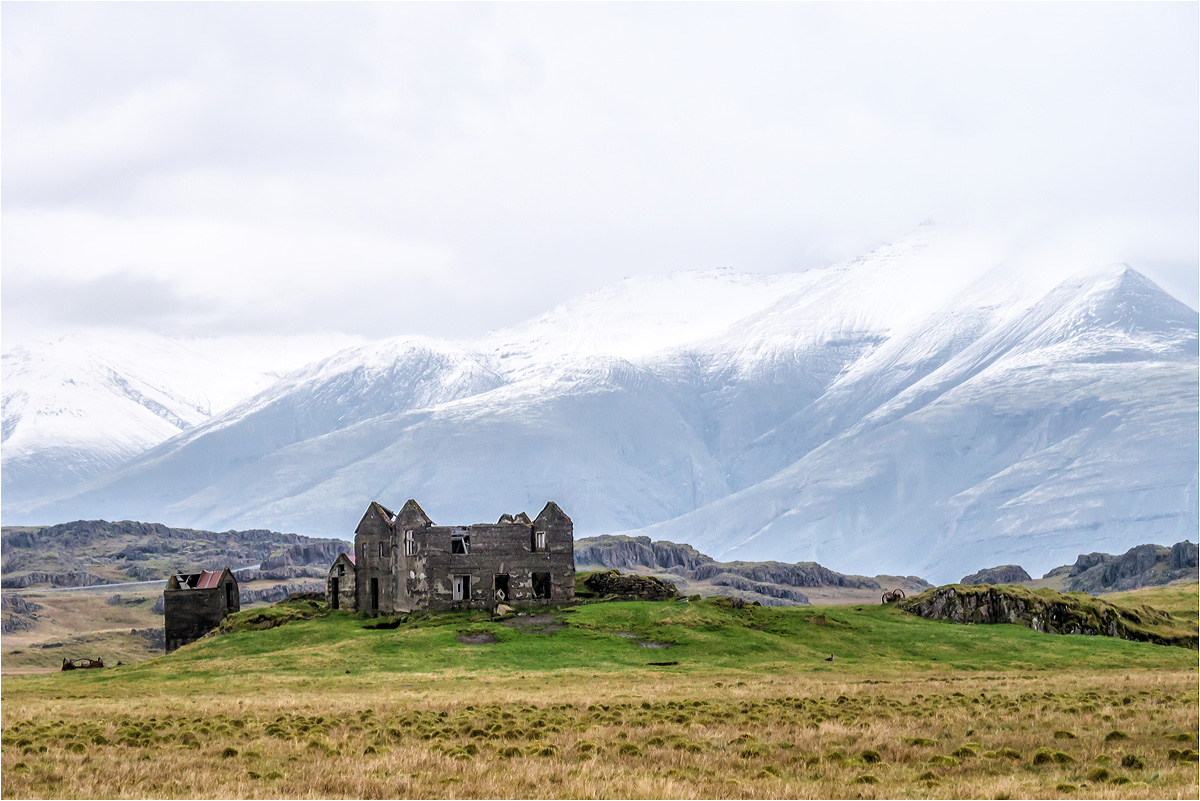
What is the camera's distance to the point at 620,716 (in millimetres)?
45188

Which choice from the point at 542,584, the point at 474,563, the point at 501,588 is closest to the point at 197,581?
the point at 474,563

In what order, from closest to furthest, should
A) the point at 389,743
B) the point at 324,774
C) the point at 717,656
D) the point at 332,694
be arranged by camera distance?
the point at 324,774 < the point at 389,743 < the point at 332,694 < the point at 717,656

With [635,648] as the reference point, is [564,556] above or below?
above

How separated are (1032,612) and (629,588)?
34.5 m

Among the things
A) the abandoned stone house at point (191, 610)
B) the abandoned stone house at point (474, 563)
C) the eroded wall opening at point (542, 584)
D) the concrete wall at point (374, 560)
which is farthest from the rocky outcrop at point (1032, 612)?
the abandoned stone house at point (191, 610)

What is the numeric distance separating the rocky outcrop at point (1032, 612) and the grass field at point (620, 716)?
1011 cm

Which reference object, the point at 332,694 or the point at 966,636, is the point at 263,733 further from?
the point at 966,636

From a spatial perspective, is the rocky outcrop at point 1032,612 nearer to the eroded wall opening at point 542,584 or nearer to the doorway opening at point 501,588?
the eroded wall opening at point 542,584

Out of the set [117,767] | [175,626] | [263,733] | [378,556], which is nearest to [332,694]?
[263,733]

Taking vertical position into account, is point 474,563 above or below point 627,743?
above

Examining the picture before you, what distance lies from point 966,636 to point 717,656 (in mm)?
20420

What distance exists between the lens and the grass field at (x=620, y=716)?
31.9 metres

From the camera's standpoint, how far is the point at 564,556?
334 ft

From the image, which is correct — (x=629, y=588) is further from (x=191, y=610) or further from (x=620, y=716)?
(x=620, y=716)
